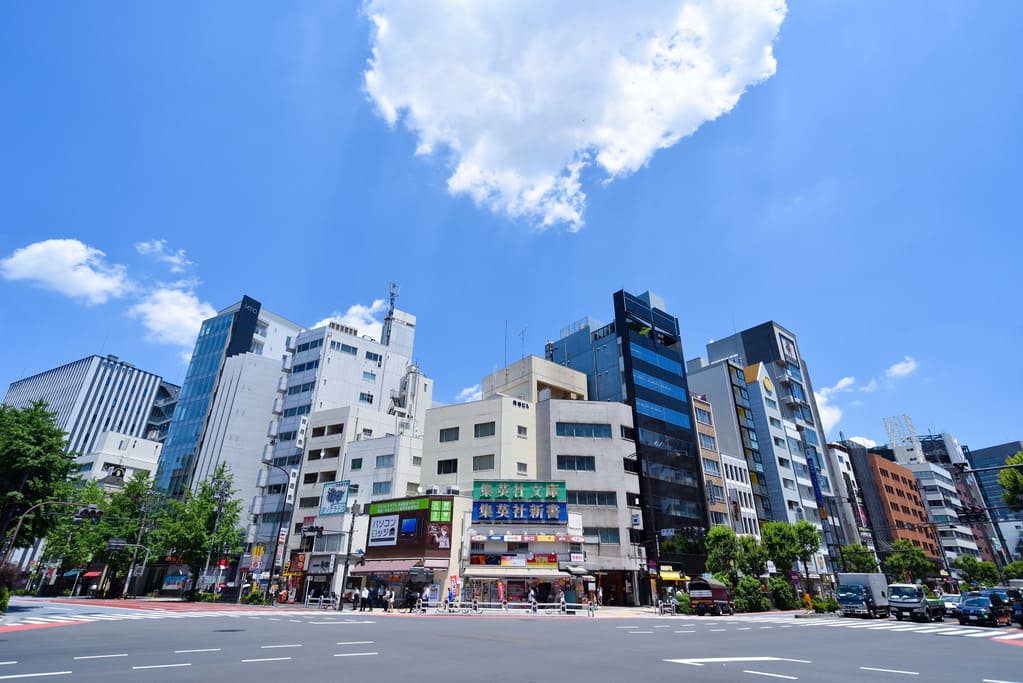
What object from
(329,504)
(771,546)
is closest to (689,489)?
(771,546)

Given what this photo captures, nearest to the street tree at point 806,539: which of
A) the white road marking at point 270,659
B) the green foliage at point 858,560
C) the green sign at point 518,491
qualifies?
the green sign at point 518,491

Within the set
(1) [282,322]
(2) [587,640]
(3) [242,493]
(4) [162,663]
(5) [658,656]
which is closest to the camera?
(4) [162,663]

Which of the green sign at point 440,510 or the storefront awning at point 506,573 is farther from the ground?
the green sign at point 440,510

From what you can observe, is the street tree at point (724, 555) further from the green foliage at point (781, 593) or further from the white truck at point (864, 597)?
the white truck at point (864, 597)

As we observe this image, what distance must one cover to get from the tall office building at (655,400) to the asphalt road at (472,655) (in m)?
32.2

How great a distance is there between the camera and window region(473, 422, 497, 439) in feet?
173

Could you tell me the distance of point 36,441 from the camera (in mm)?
29969

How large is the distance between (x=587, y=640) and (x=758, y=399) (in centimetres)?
6563

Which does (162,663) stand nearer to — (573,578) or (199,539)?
(573,578)

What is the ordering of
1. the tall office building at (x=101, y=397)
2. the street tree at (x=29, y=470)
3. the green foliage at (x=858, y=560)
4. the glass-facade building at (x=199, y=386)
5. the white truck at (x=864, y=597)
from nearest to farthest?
1. the street tree at (x=29, y=470)
2. the white truck at (x=864, y=597)
3. the green foliage at (x=858, y=560)
4. the glass-facade building at (x=199, y=386)
5. the tall office building at (x=101, y=397)

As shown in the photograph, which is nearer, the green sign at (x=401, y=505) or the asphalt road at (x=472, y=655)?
the asphalt road at (x=472, y=655)

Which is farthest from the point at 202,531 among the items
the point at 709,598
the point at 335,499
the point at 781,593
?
the point at 781,593

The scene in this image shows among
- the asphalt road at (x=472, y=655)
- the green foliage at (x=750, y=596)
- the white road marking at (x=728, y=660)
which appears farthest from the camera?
the green foliage at (x=750, y=596)

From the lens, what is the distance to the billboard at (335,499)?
49500 mm
